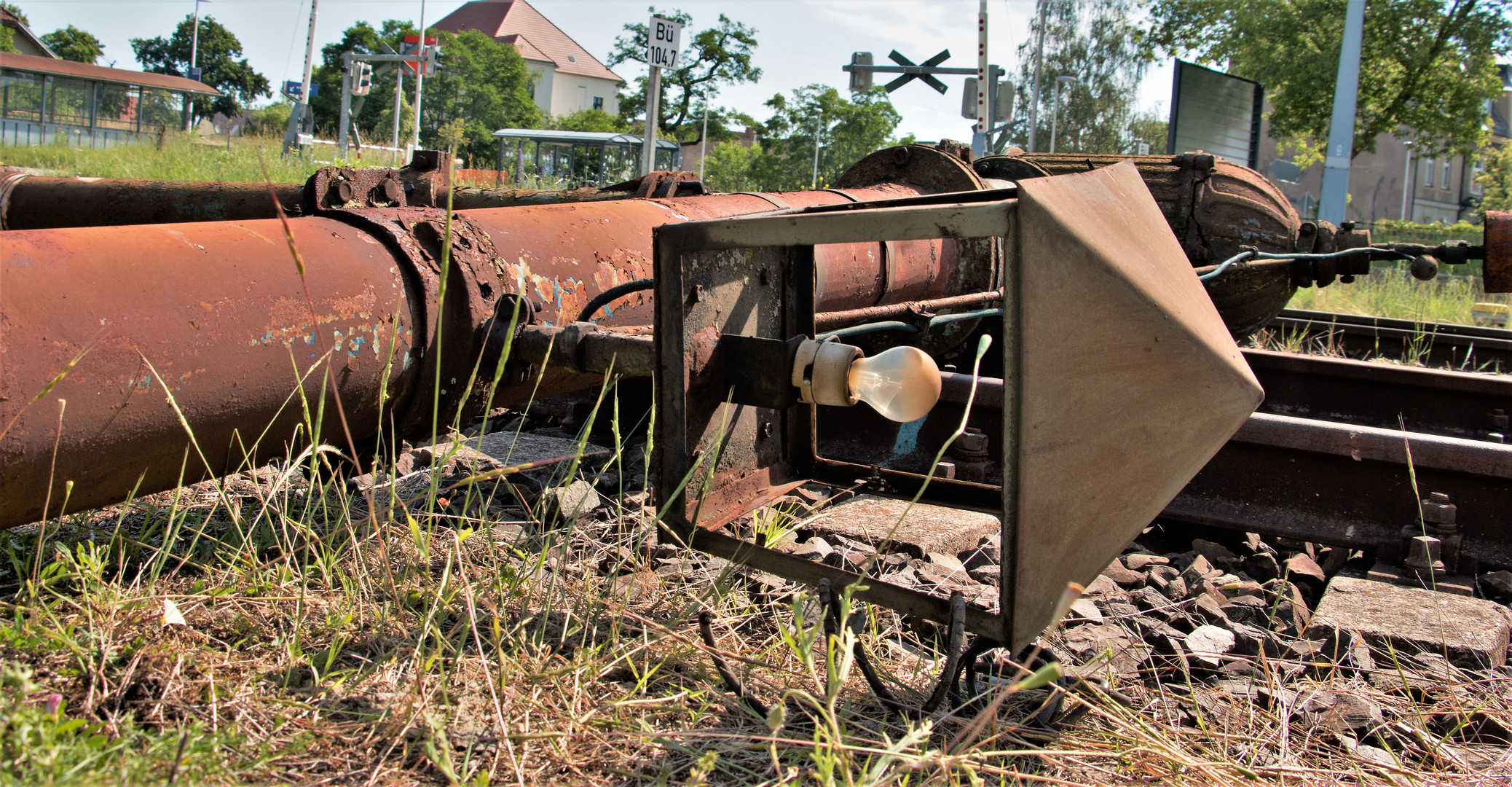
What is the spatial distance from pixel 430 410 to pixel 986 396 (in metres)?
1.92

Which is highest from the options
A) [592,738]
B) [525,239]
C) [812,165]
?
[812,165]

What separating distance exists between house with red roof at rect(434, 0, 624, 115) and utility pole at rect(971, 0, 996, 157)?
218 ft

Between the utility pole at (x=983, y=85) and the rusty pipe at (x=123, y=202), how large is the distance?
14.8 meters

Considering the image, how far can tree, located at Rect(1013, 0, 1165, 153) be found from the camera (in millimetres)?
44562

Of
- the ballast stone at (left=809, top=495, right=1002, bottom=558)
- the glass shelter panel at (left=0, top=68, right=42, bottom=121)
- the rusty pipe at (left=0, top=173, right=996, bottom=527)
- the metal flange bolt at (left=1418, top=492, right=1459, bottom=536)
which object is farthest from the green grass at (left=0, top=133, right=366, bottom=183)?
the glass shelter panel at (left=0, top=68, right=42, bottom=121)

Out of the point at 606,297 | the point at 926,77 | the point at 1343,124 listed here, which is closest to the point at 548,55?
the point at 926,77

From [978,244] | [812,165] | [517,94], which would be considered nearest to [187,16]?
[517,94]

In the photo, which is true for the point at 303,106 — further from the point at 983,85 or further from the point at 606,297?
the point at 606,297

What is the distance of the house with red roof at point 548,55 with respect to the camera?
80.2 m

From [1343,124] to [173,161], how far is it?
1628 cm

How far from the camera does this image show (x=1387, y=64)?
20.6m

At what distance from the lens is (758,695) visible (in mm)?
1689

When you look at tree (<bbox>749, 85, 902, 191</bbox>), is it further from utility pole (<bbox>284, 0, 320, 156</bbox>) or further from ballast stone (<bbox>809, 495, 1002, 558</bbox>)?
ballast stone (<bbox>809, 495, 1002, 558</bbox>)

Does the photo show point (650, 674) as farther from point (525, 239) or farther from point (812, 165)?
point (812, 165)
